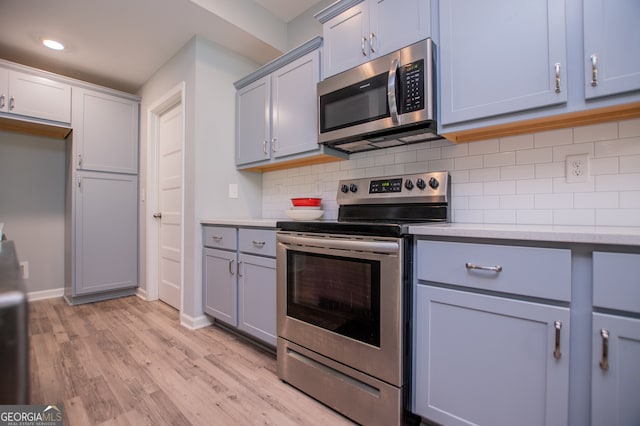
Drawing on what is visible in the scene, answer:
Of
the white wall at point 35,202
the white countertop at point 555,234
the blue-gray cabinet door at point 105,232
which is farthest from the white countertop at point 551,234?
the white wall at point 35,202

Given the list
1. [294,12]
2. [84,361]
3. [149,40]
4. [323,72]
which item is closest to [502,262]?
[323,72]

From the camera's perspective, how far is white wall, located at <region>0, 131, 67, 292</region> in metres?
3.14

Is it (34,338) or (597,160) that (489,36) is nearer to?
(597,160)

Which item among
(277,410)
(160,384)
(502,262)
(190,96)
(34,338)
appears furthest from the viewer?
(190,96)

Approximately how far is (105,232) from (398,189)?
10.6 ft

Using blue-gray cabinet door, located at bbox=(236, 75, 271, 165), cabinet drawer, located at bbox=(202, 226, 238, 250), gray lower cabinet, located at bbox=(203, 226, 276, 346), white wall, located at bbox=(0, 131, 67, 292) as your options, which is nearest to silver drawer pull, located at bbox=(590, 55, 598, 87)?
gray lower cabinet, located at bbox=(203, 226, 276, 346)

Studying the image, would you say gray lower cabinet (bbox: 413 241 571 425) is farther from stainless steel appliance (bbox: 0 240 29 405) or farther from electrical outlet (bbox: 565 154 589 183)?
stainless steel appliance (bbox: 0 240 29 405)

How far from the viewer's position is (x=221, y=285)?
2342 mm

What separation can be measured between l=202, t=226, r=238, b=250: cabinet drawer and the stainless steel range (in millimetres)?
635

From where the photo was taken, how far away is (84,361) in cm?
196

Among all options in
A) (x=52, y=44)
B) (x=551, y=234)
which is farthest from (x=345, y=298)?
(x=52, y=44)

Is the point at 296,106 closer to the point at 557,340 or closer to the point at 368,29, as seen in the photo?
the point at 368,29

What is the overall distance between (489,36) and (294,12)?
6.40ft

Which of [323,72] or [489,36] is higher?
[323,72]
